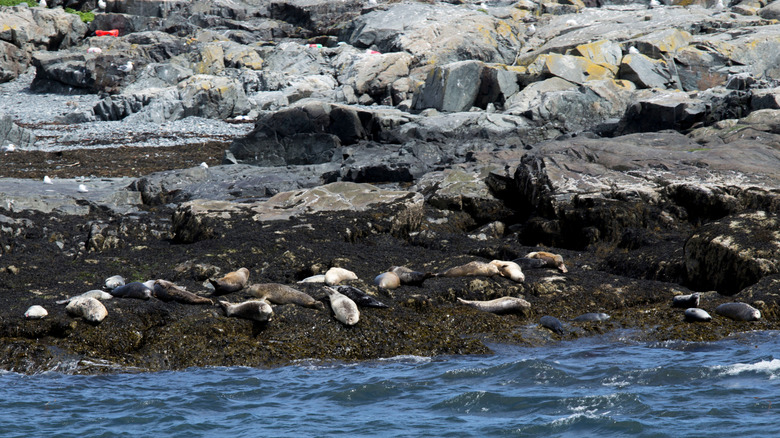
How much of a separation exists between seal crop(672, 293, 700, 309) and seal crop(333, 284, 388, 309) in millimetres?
3338

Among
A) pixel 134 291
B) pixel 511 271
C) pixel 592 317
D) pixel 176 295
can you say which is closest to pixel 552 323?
pixel 592 317

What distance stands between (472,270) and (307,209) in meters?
3.63

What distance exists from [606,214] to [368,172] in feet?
21.0

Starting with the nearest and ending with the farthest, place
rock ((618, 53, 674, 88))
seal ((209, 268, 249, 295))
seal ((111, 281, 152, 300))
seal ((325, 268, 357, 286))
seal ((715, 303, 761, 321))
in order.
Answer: seal ((111, 281, 152, 300)), seal ((715, 303, 761, 321)), seal ((209, 268, 249, 295)), seal ((325, 268, 357, 286)), rock ((618, 53, 674, 88))

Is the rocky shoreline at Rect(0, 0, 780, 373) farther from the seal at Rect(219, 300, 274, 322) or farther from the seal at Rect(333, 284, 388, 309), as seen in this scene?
the seal at Rect(333, 284, 388, 309)

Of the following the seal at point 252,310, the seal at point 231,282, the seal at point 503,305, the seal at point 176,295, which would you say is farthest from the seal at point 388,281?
the seal at point 176,295

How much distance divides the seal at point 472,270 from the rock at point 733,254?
251cm

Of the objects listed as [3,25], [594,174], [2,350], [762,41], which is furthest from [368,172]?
[3,25]

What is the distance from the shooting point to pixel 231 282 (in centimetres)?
810

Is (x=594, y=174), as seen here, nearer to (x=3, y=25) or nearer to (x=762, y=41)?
(x=762, y=41)

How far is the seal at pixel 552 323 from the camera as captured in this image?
7633 mm

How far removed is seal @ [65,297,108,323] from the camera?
6.87m

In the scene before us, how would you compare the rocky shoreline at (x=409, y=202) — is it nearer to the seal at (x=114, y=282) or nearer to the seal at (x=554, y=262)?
the seal at (x=554, y=262)

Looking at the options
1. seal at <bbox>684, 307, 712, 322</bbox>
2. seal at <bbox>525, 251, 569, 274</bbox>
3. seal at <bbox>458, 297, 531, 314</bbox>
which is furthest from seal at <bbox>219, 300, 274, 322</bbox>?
seal at <bbox>684, 307, 712, 322</bbox>
